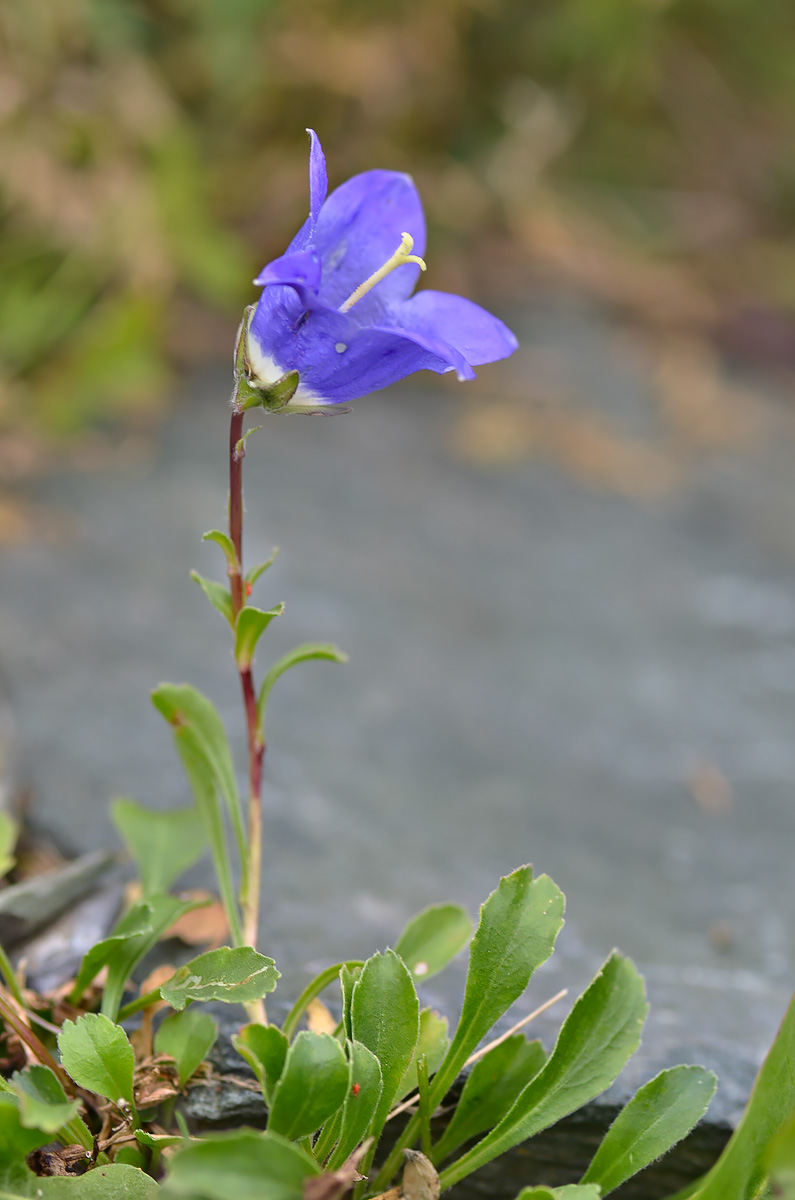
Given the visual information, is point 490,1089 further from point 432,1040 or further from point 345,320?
point 345,320

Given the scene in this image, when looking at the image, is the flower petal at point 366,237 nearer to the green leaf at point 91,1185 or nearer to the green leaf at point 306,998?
the green leaf at point 306,998

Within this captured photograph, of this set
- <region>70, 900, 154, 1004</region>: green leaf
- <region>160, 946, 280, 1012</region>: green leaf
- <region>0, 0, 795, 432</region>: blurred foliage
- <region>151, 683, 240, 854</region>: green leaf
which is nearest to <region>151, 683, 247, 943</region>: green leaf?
<region>151, 683, 240, 854</region>: green leaf

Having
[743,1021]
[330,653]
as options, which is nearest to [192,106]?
[330,653]

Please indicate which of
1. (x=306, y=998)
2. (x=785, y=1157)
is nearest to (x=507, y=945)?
(x=306, y=998)

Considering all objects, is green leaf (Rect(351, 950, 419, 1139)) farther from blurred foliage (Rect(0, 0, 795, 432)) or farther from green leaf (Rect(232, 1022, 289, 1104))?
blurred foliage (Rect(0, 0, 795, 432))

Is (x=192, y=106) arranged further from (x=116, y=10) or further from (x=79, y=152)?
(x=79, y=152)

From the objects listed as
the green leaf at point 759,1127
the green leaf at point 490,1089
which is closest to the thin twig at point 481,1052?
the green leaf at point 490,1089
